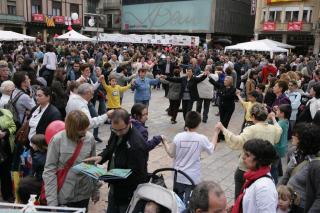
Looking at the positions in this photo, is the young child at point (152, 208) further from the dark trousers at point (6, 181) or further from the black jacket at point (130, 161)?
the dark trousers at point (6, 181)

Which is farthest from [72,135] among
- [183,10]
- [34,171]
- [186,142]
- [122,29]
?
[122,29]

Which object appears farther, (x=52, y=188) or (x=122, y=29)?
(x=122, y=29)

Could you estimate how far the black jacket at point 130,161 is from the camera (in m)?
3.24

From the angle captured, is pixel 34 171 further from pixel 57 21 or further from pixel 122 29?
pixel 122 29

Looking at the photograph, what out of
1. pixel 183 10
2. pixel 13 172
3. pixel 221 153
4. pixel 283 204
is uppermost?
pixel 183 10

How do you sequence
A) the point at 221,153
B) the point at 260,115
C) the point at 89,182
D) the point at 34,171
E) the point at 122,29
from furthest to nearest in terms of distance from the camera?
the point at 122,29
the point at 221,153
the point at 260,115
the point at 34,171
the point at 89,182

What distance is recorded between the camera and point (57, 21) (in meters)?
52.2

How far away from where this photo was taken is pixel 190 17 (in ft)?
186

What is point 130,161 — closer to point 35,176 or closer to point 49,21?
point 35,176

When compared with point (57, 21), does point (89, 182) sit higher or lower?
lower

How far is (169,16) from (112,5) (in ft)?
53.1

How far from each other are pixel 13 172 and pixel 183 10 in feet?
185

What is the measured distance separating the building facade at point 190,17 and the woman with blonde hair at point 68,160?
175ft

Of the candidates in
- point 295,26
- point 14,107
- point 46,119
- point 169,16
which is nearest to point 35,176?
point 46,119
